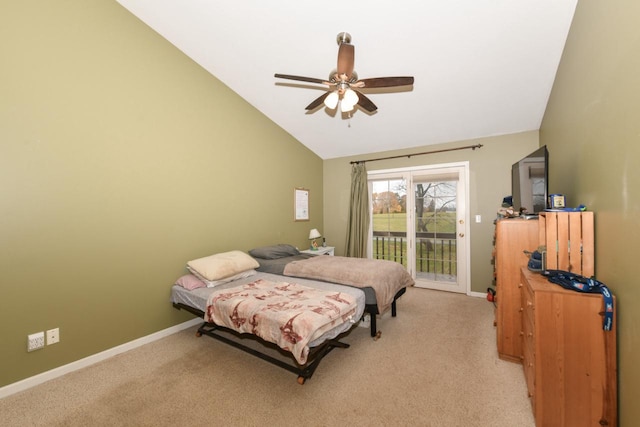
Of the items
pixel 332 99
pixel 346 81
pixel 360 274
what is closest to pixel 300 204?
pixel 360 274

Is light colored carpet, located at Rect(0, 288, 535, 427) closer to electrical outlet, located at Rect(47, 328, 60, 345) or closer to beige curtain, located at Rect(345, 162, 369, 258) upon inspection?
electrical outlet, located at Rect(47, 328, 60, 345)

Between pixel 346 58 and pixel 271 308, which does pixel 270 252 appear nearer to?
pixel 271 308

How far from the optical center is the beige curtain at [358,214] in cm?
500

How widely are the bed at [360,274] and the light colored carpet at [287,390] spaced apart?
44cm

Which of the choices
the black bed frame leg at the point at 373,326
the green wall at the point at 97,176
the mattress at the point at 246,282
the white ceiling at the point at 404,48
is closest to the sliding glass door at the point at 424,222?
the white ceiling at the point at 404,48

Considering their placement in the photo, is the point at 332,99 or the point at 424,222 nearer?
the point at 332,99

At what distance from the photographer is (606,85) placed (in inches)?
59.4

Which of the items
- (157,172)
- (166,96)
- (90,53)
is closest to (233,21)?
(166,96)

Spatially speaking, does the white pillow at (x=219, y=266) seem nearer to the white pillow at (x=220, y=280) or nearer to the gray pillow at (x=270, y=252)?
the white pillow at (x=220, y=280)

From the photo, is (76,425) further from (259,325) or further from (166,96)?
(166,96)

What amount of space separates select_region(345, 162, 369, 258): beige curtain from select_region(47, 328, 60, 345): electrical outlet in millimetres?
3991

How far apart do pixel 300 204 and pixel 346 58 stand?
3128 mm

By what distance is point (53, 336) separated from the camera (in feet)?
7.07

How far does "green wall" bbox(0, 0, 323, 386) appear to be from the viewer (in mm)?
2008
